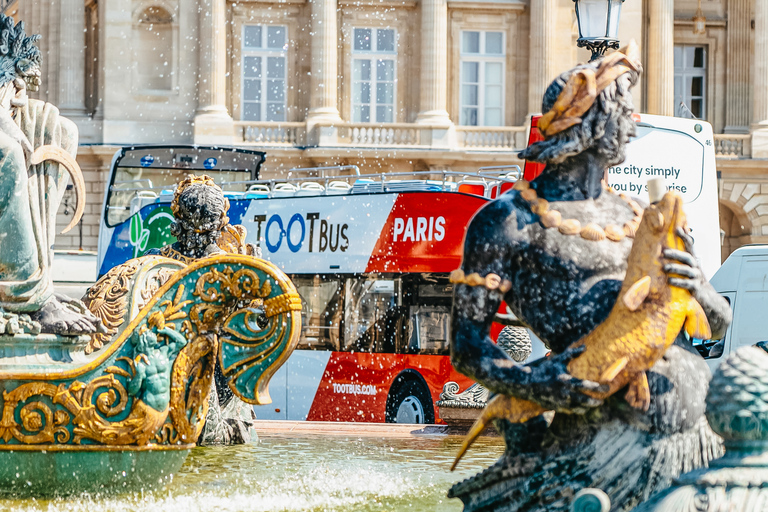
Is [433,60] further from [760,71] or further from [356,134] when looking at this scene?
[760,71]

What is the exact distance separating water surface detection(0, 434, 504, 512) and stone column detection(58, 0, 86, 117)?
3244 centimetres

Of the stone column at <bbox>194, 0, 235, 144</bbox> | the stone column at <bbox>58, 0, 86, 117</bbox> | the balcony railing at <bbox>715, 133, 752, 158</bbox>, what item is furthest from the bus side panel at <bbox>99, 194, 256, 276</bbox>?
the balcony railing at <bbox>715, 133, 752, 158</bbox>

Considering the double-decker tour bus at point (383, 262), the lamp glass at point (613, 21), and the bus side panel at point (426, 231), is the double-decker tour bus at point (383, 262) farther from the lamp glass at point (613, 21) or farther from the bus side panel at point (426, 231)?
the lamp glass at point (613, 21)

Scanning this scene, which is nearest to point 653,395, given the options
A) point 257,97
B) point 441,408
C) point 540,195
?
point 540,195

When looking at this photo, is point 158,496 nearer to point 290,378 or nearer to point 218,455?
point 218,455

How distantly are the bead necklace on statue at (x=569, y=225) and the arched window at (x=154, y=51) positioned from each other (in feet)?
118

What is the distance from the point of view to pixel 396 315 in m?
15.8

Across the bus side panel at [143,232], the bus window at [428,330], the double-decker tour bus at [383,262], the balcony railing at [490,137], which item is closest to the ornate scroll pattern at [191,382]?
the double-decker tour bus at [383,262]

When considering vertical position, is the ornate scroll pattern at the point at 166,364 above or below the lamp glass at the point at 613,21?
below

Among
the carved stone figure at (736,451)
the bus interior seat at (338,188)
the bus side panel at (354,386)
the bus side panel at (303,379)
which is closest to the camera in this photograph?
the carved stone figure at (736,451)

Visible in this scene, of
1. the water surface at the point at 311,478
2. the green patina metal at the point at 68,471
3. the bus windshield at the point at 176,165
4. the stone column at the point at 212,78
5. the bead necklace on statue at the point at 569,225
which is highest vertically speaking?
the stone column at the point at 212,78

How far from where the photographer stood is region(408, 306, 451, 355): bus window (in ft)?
50.0

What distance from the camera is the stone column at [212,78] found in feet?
123

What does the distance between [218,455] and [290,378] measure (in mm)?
8825
